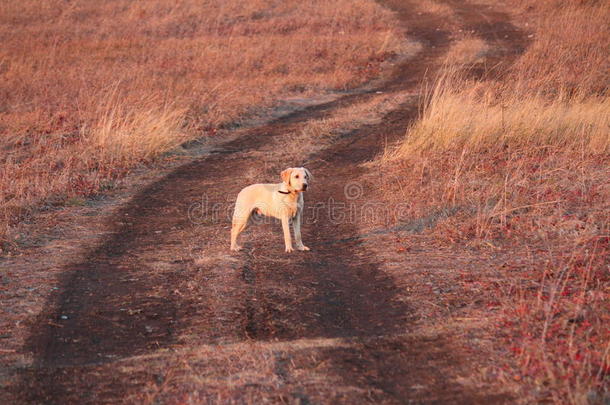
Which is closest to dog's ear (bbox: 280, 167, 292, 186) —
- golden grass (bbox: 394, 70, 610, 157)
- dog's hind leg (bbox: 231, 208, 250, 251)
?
dog's hind leg (bbox: 231, 208, 250, 251)

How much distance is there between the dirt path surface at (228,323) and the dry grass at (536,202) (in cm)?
57

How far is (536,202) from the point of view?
8.30 metres

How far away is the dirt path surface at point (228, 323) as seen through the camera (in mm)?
4707

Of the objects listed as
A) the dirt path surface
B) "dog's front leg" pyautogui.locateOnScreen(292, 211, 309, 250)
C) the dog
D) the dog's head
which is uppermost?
the dog's head

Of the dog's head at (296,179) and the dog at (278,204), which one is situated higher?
the dog's head at (296,179)

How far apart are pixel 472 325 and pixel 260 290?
1969mm

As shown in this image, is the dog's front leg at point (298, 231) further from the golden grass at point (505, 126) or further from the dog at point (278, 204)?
the golden grass at point (505, 126)

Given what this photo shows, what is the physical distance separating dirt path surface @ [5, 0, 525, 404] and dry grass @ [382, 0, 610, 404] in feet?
1.86

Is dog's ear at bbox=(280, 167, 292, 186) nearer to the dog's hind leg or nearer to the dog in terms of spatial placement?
the dog

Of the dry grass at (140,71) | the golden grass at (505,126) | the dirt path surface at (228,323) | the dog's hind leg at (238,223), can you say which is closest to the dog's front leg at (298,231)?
the dirt path surface at (228,323)

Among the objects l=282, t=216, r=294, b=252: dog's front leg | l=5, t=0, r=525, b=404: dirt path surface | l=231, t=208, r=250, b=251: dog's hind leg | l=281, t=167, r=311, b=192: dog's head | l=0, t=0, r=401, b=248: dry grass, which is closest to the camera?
l=5, t=0, r=525, b=404: dirt path surface

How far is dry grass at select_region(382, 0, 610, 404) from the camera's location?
194 inches

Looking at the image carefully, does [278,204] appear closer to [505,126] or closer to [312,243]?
[312,243]

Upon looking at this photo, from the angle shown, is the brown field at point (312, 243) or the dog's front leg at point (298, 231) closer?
the brown field at point (312, 243)
